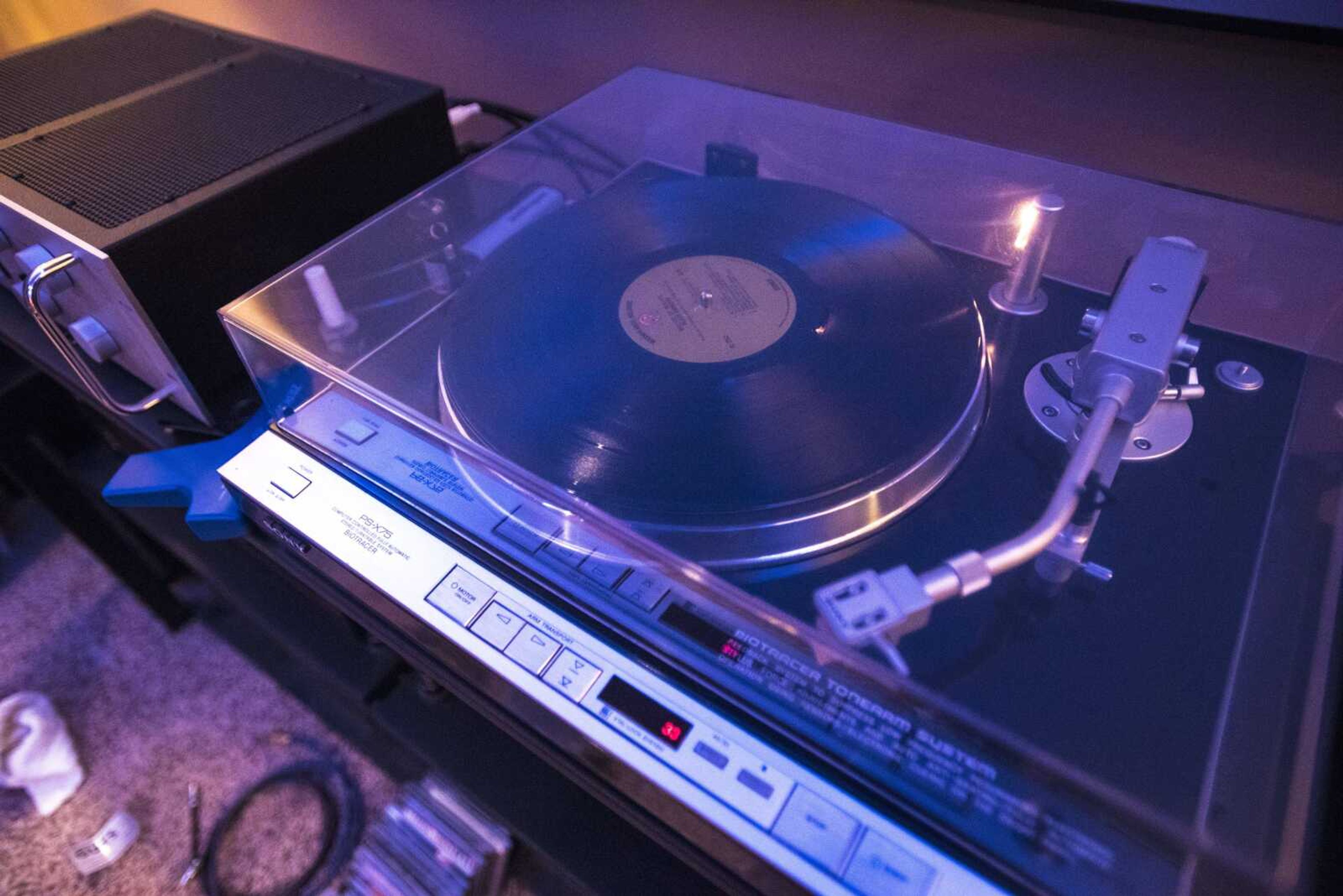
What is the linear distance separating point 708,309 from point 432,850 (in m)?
0.81

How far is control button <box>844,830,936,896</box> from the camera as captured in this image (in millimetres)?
418

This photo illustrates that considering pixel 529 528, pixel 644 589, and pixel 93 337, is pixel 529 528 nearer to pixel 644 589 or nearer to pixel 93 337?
pixel 644 589

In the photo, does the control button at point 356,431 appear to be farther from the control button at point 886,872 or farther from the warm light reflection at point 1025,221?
the warm light reflection at point 1025,221

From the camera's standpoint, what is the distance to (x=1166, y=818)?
367 mm

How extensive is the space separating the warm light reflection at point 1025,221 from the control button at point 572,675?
521 millimetres

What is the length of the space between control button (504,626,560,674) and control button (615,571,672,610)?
0.19 ft

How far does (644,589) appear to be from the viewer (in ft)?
1.70

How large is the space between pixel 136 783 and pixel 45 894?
176 millimetres

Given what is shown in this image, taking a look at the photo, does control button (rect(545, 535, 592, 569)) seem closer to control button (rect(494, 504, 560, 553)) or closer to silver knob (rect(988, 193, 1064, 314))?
control button (rect(494, 504, 560, 553))

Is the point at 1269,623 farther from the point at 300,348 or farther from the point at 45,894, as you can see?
the point at 45,894

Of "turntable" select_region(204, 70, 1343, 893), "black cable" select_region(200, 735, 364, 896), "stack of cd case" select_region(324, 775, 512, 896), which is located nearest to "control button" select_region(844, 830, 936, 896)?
"turntable" select_region(204, 70, 1343, 893)

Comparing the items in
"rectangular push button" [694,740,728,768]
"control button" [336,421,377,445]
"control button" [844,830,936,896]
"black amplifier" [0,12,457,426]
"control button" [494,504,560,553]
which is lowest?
"control button" [844,830,936,896]

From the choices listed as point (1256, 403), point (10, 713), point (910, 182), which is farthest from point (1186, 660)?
point (10, 713)

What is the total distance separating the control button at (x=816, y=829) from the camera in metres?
0.43
